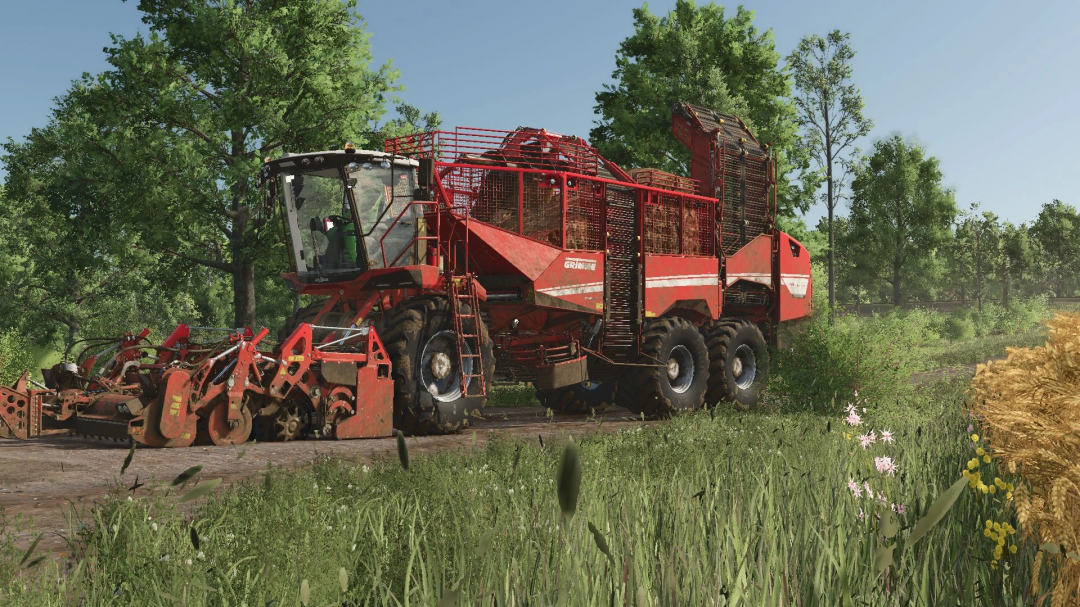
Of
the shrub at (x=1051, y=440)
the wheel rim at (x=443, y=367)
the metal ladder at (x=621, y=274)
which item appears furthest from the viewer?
the metal ladder at (x=621, y=274)

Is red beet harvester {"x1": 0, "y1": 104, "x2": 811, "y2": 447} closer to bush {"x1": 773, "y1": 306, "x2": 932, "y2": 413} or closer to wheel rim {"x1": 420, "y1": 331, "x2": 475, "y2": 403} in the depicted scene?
wheel rim {"x1": 420, "y1": 331, "x2": 475, "y2": 403}

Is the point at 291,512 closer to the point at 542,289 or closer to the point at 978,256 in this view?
the point at 542,289

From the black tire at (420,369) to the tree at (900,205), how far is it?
32.0 meters

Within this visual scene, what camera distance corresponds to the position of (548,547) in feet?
9.00

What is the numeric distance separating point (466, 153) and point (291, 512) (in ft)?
28.1

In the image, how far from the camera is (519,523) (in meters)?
3.44

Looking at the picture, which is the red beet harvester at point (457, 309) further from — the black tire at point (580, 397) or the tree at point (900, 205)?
the tree at point (900, 205)

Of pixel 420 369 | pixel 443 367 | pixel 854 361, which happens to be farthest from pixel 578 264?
pixel 854 361

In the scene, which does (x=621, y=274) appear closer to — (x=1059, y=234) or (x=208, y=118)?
(x=208, y=118)

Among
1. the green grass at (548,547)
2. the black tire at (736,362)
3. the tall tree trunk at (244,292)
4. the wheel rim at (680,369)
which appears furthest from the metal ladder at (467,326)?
the tall tree trunk at (244,292)

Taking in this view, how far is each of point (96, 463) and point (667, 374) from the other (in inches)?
329

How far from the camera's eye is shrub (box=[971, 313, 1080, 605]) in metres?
2.72

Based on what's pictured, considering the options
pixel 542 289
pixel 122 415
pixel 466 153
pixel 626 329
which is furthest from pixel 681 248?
pixel 122 415

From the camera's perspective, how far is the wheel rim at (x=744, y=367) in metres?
15.3
